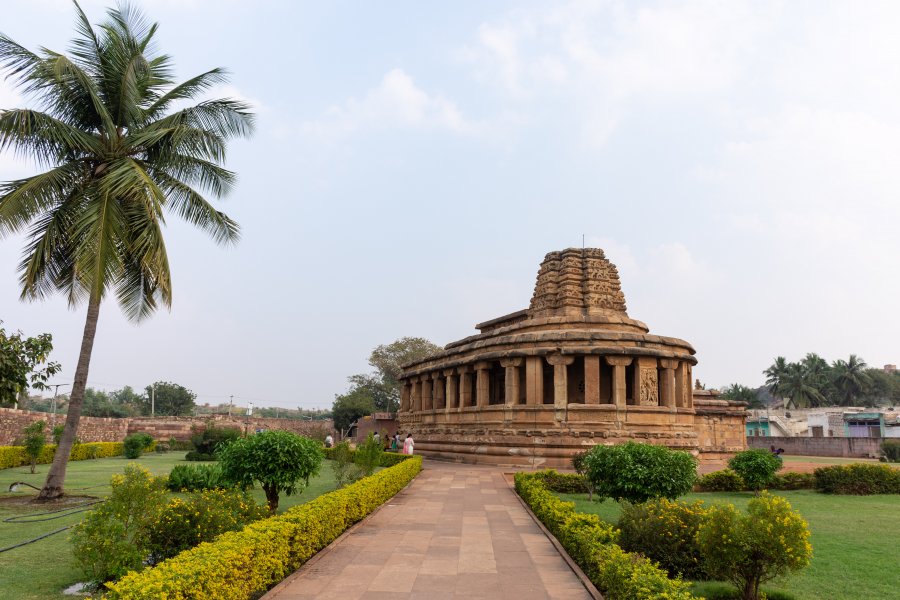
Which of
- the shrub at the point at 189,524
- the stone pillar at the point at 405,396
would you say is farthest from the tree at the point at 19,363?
the stone pillar at the point at 405,396

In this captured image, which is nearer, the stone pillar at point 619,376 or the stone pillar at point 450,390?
the stone pillar at point 619,376

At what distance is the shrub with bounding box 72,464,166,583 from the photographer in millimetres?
6473

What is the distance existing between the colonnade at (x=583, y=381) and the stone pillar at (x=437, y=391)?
1.84 meters

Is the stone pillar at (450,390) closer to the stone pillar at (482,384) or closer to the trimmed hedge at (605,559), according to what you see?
the stone pillar at (482,384)

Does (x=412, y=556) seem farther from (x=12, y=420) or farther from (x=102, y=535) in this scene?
(x=12, y=420)

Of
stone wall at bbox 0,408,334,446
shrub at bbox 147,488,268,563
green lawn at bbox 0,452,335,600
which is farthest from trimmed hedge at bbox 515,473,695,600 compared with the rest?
stone wall at bbox 0,408,334,446

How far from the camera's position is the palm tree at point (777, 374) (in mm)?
71938

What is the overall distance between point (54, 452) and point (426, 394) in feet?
55.0

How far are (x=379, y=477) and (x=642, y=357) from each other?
40.8 feet

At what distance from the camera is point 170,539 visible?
7316 millimetres

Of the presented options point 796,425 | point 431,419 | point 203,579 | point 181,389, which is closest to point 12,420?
point 431,419

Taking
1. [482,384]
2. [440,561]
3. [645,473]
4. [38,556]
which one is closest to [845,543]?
[645,473]

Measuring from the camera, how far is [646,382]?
72.2 feet

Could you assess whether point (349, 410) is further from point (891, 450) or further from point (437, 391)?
point (891, 450)
